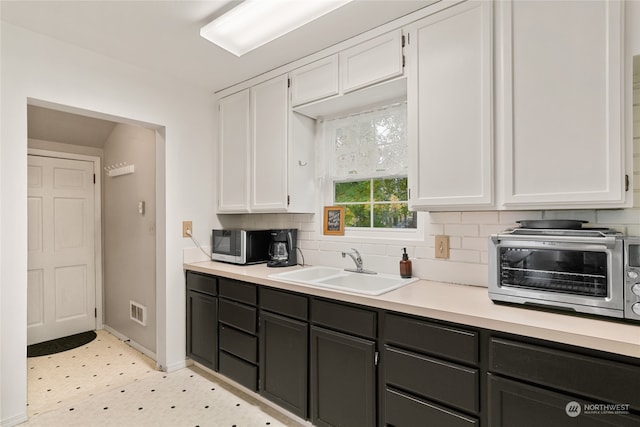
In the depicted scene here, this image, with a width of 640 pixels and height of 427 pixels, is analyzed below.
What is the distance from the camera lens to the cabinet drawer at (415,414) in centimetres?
141

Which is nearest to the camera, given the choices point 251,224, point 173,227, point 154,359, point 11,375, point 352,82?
point 11,375

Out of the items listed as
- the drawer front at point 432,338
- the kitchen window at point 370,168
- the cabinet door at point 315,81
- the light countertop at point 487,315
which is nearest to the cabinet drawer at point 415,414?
the drawer front at point 432,338

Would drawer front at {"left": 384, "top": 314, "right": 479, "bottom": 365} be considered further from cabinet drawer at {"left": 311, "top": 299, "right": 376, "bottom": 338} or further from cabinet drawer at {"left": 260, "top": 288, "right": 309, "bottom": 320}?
cabinet drawer at {"left": 260, "top": 288, "right": 309, "bottom": 320}

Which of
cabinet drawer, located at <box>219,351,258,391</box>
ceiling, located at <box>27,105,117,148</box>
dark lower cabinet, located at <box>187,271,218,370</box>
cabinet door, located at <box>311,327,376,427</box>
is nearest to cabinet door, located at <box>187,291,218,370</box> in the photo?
dark lower cabinet, located at <box>187,271,218,370</box>

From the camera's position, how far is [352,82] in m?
2.17

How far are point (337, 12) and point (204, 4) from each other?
75cm

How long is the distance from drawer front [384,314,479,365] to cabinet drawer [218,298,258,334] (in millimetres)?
1023

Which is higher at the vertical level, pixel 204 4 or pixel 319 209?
pixel 204 4

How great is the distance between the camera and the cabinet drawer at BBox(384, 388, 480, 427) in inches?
55.5

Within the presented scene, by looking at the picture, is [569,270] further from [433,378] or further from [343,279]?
[343,279]

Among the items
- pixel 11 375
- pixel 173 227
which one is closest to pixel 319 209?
pixel 173 227

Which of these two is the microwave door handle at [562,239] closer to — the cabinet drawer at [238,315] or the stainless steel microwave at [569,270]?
the stainless steel microwave at [569,270]

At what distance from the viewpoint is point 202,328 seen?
272 cm

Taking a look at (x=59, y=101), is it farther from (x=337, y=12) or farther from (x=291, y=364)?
(x=291, y=364)
